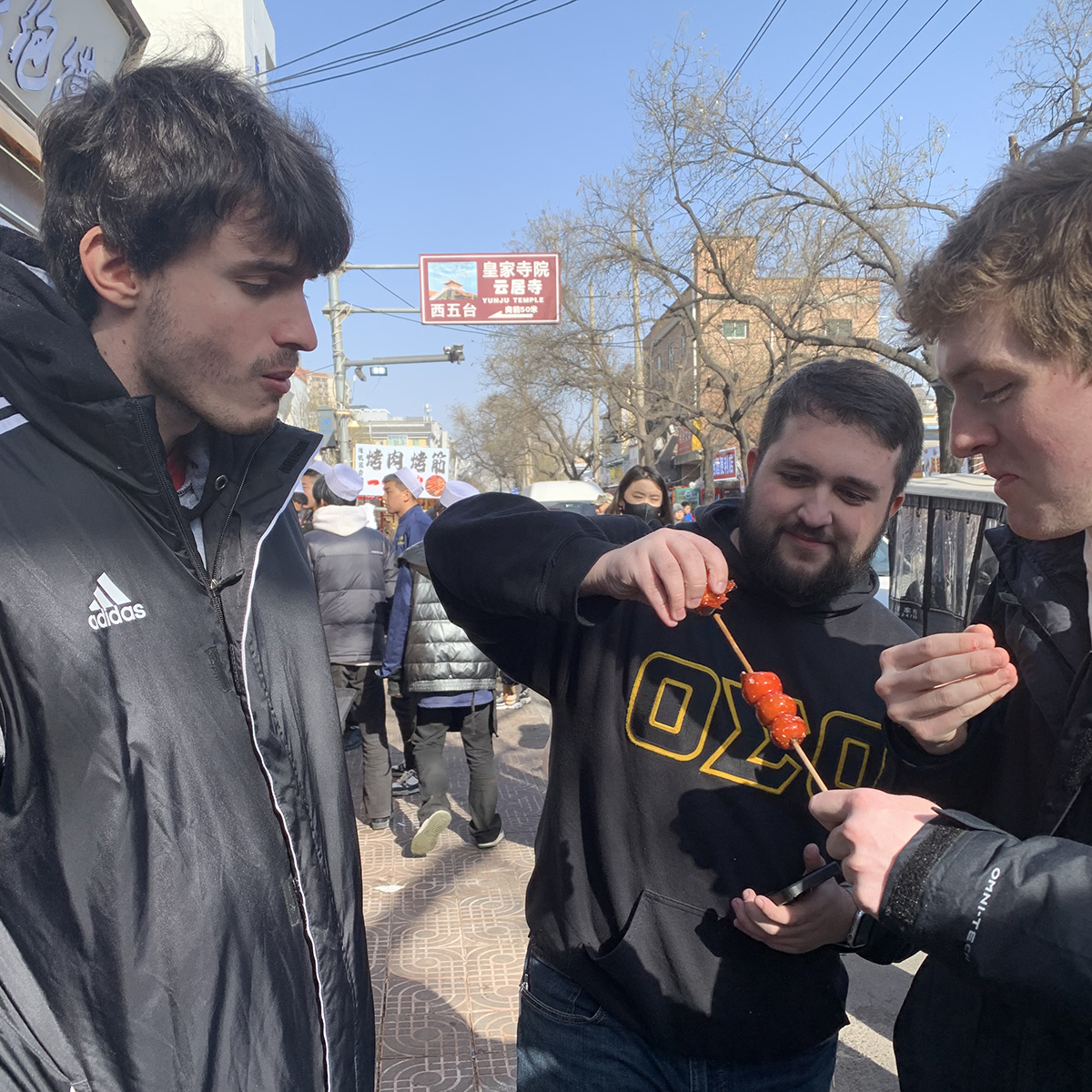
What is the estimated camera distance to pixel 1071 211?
136 centimetres

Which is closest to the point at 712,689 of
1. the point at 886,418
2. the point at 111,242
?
the point at 886,418

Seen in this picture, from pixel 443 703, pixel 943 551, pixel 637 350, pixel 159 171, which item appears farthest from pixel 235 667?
pixel 637 350

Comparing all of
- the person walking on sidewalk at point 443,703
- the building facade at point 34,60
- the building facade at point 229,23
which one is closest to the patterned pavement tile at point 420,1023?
the person walking on sidewalk at point 443,703

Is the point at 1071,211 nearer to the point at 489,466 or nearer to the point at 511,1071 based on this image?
the point at 511,1071

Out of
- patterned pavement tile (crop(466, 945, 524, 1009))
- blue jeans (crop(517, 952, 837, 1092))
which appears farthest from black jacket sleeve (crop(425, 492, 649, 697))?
patterned pavement tile (crop(466, 945, 524, 1009))

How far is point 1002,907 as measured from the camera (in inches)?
46.2

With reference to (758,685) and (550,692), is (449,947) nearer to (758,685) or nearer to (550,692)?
(550,692)

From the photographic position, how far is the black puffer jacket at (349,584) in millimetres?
6359

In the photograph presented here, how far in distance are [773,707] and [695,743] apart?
0.82 feet

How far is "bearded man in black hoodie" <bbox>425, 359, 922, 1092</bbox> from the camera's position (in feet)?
6.00

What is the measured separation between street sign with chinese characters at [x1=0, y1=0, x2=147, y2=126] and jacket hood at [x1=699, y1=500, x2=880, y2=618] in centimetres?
486

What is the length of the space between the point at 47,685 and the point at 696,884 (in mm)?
1368

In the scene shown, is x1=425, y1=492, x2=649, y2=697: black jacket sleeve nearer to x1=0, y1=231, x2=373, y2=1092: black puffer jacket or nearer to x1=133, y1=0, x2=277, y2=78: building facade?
x1=0, y1=231, x2=373, y2=1092: black puffer jacket

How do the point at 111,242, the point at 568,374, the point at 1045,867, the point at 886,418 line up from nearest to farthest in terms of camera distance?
1. the point at 1045,867
2. the point at 111,242
3. the point at 886,418
4. the point at 568,374
